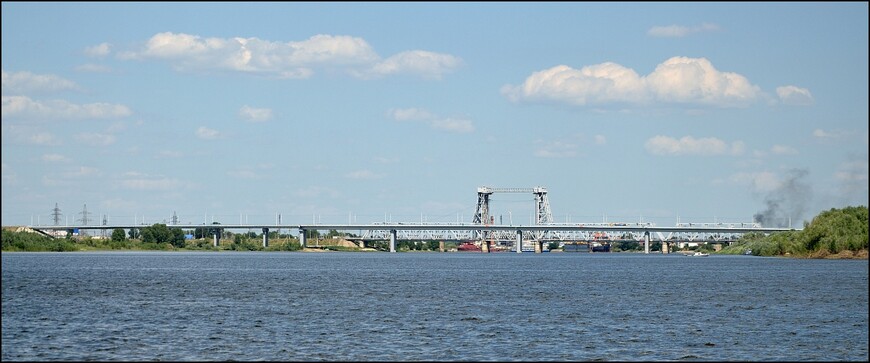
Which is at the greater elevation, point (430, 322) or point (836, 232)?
point (836, 232)

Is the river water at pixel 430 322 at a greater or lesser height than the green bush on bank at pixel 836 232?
lesser

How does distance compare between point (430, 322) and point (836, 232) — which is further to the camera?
point (836, 232)

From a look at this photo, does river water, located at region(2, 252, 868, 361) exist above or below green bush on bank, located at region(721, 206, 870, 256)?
below

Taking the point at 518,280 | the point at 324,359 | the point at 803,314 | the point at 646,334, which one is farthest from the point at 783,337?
the point at 518,280

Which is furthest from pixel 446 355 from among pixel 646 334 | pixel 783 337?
pixel 783 337

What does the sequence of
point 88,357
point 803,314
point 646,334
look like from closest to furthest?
point 88,357 → point 646,334 → point 803,314

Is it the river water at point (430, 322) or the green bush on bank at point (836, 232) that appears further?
the green bush on bank at point (836, 232)

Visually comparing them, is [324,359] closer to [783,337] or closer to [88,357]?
[88,357]

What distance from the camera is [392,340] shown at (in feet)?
173

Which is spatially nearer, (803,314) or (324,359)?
(324,359)

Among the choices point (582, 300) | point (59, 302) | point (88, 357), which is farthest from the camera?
point (582, 300)

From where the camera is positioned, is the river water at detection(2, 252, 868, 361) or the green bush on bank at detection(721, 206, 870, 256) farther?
the green bush on bank at detection(721, 206, 870, 256)

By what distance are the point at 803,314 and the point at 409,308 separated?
78.7ft

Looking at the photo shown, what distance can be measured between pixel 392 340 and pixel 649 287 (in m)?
53.0
